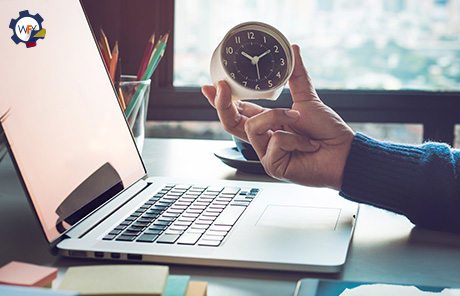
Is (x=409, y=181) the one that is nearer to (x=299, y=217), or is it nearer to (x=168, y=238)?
(x=299, y=217)

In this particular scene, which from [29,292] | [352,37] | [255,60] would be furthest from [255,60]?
[352,37]

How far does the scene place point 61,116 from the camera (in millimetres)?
751

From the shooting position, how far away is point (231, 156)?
115cm

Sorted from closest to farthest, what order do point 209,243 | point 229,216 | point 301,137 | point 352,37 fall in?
point 209,243, point 229,216, point 301,137, point 352,37

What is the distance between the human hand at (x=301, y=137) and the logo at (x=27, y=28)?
0.84 ft

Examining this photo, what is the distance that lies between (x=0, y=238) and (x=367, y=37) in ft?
5.36

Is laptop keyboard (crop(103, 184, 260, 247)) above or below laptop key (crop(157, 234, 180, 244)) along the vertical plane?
below

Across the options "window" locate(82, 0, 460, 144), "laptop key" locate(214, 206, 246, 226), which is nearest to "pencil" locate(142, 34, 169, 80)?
"laptop key" locate(214, 206, 246, 226)

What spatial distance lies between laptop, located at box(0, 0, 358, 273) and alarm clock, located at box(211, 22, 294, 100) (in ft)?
0.54

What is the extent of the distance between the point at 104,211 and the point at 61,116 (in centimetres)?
14

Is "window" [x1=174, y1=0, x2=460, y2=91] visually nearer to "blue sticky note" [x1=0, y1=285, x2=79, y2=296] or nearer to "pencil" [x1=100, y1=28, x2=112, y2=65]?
"pencil" [x1=100, y1=28, x2=112, y2=65]

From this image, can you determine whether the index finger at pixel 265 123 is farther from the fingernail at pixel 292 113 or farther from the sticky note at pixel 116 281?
the sticky note at pixel 116 281

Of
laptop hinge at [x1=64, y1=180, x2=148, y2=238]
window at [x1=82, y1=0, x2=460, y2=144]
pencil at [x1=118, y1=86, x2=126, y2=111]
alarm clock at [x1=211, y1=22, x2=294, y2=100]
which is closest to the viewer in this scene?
laptop hinge at [x1=64, y1=180, x2=148, y2=238]

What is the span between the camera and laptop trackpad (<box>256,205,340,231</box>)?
0.73 meters
